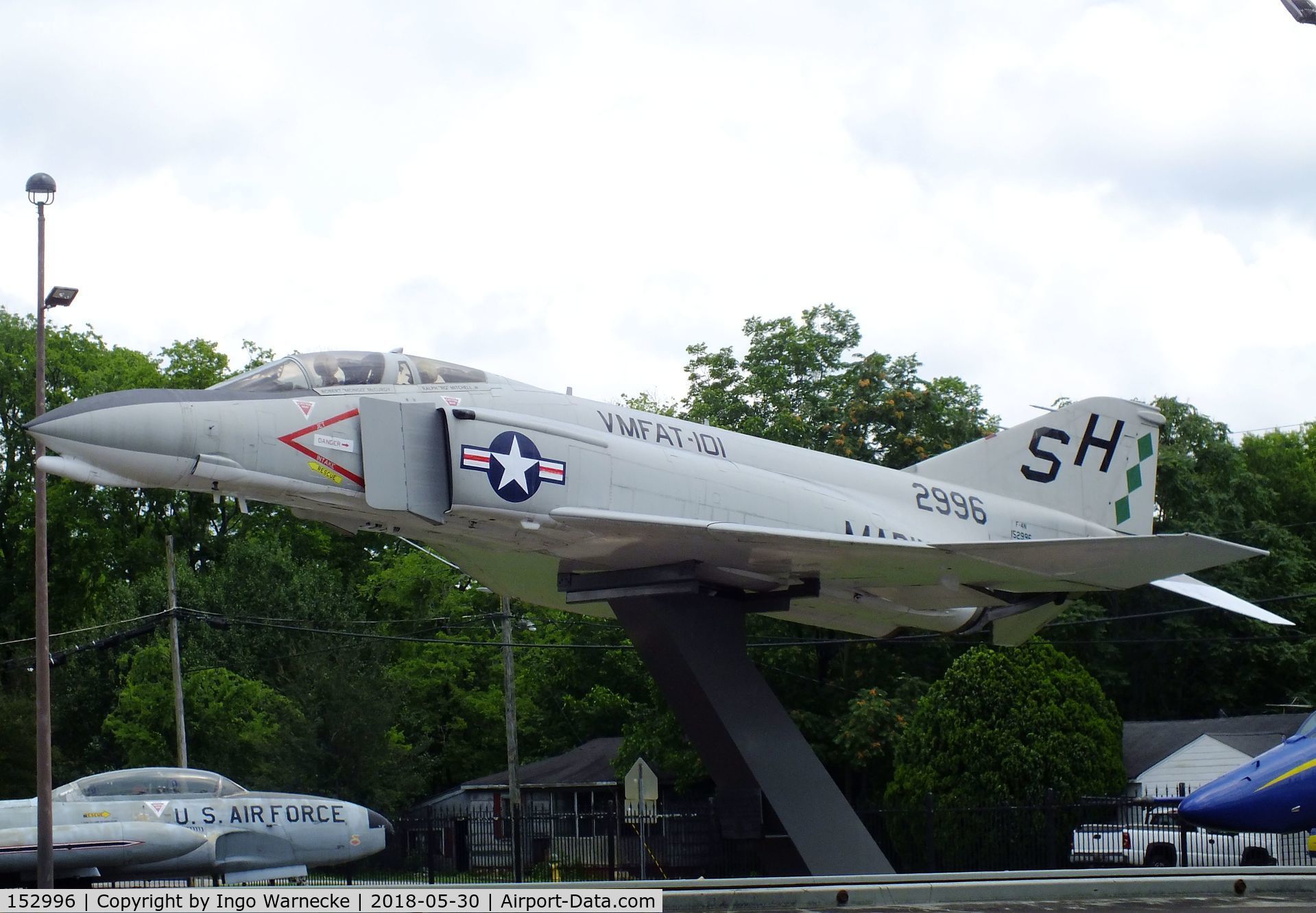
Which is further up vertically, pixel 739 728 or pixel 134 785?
pixel 739 728

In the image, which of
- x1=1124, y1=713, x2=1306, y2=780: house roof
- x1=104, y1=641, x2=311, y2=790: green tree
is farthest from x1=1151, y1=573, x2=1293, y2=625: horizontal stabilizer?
x1=104, y1=641, x2=311, y2=790: green tree

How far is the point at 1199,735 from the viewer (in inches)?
1107

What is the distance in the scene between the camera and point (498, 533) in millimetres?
12734

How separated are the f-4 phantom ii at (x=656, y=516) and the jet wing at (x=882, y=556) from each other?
0.03m

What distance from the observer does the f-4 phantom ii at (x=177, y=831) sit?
16.5 meters

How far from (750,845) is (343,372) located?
7.71 m

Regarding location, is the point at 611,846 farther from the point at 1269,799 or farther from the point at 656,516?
the point at 1269,799

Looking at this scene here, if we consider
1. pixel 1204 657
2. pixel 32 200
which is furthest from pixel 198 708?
pixel 1204 657

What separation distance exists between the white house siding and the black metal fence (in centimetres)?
485

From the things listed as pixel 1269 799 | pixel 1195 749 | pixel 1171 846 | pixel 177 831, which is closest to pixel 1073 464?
pixel 1269 799

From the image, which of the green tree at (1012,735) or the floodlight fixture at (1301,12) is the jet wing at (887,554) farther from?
the green tree at (1012,735)

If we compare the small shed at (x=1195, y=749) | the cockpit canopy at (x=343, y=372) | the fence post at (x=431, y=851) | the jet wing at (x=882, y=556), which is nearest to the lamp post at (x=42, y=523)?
the fence post at (x=431, y=851)

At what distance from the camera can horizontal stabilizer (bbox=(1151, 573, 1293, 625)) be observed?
15227mm
